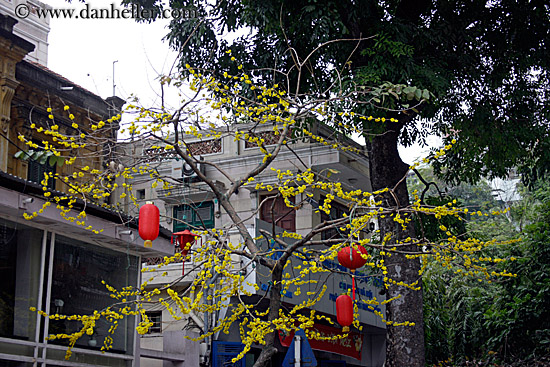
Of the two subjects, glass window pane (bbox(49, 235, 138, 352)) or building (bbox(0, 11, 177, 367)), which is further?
glass window pane (bbox(49, 235, 138, 352))

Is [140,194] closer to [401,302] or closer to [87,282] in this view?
[87,282]

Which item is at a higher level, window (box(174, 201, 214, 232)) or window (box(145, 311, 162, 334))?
window (box(174, 201, 214, 232))

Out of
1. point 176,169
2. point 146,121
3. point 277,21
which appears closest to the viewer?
point 146,121

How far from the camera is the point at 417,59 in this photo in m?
13.3

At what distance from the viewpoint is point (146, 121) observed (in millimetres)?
9461

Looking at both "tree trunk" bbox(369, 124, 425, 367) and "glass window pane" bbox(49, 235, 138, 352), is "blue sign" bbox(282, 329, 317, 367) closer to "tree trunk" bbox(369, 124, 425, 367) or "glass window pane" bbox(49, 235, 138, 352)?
"tree trunk" bbox(369, 124, 425, 367)

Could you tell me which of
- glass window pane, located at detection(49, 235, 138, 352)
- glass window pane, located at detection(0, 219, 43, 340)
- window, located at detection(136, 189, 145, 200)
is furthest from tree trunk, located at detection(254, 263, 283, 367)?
window, located at detection(136, 189, 145, 200)

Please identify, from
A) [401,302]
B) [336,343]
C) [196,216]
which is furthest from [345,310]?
[196,216]

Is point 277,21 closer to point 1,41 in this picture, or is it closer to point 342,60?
point 342,60

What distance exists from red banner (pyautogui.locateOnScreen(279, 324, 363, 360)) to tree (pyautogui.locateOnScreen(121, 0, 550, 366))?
5.41m

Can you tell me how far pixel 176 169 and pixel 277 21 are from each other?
7.89m

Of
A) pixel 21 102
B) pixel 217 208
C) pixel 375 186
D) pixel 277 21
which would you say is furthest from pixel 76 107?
pixel 375 186

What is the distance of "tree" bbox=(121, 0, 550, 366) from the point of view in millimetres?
12500

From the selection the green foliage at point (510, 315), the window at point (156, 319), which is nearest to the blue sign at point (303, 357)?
the green foliage at point (510, 315)
